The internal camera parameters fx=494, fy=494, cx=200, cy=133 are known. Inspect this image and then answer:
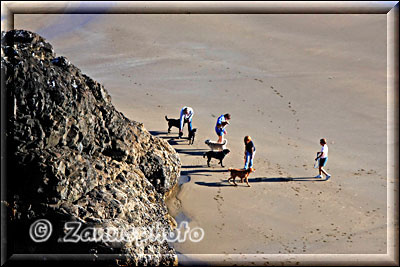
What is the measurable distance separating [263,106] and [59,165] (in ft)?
43.9

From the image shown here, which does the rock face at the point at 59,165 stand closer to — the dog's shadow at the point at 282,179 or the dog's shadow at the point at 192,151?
the dog's shadow at the point at 282,179

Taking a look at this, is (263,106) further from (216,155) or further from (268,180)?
(268,180)

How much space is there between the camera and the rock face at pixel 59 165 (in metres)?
9.37

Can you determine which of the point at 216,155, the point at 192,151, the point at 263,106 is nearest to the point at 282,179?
the point at 216,155

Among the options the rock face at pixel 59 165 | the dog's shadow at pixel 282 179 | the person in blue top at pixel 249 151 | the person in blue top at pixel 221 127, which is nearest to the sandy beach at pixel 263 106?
the dog's shadow at pixel 282 179

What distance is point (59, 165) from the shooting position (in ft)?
31.3

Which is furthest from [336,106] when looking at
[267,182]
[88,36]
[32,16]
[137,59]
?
[32,16]

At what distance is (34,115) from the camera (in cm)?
958

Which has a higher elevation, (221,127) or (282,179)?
(221,127)

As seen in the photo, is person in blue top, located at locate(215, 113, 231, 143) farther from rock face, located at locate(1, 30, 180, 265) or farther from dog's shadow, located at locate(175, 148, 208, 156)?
rock face, located at locate(1, 30, 180, 265)

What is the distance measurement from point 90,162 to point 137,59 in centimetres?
1810

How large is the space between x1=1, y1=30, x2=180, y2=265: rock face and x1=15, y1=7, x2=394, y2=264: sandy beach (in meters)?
1.85

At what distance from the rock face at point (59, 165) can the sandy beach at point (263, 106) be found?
1.85 meters

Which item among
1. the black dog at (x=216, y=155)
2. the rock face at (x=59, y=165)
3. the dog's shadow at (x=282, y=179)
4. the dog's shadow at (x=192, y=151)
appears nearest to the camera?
the rock face at (x=59, y=165)
